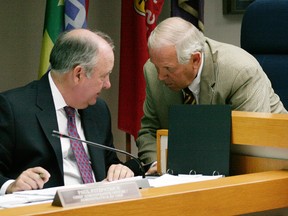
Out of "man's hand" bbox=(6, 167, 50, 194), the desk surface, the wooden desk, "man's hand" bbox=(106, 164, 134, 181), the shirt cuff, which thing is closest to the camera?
the desk surface

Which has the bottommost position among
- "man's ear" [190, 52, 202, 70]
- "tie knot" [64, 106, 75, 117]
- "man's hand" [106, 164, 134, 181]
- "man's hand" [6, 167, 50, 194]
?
"man's hand" [106, 164, 134, 181]

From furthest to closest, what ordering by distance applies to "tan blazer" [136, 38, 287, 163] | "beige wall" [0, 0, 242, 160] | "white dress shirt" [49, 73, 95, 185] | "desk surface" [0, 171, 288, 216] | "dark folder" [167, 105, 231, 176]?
"beige wall" [0, 0, 242, 160] → "tan blazer" [136, 38, 287, 163] → "white dress shirt" [49, 73, 95, 185] → "dark folder" [167, 105, 231, 176] → "desk surface" [0, 171, 288, 216]

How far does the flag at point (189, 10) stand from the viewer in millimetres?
4793

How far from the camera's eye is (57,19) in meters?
4.28

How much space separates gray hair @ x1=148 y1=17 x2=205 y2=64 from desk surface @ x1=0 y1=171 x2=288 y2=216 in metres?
1.29

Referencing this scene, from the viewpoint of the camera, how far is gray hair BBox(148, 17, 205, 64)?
11.1ft

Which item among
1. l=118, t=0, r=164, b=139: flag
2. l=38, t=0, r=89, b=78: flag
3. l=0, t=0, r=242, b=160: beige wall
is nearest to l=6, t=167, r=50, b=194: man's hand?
l=38, t=0, r=89, b=78: flag

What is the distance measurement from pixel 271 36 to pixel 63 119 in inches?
49.4

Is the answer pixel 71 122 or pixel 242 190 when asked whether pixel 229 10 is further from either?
pixel 242 190

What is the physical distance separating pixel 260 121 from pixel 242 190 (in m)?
0.29

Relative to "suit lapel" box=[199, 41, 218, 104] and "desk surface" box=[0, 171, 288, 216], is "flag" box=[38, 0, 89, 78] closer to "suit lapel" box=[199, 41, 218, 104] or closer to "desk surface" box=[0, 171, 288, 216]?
"suit lapel" box=[199, 41, 218, 104]

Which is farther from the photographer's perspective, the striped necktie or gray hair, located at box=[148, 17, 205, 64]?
the striped necktie

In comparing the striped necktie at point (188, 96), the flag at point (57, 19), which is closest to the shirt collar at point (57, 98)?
the striped necktie at point (188, 96)

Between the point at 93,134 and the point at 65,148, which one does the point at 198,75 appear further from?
the point at 65,148
